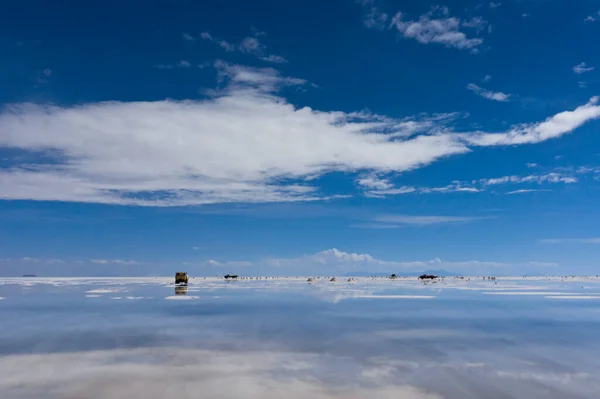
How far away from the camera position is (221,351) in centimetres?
1859

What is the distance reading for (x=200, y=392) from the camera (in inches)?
498

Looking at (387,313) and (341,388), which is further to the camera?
(387,313)

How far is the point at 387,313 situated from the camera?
33938 mm

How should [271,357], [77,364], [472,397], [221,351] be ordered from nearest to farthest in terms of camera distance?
1. [472,397]
2. [77,364]
3. [271,357]
4. [221,351]

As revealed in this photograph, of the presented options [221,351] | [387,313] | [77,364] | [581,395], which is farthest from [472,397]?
[387,313]

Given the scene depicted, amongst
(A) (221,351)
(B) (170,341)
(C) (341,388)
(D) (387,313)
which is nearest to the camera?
(C) (341,388)

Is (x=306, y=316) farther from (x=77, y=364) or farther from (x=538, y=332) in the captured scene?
(x=77, y=364)

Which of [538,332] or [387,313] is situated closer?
[538,332]

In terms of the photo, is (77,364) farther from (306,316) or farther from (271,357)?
(306,316)

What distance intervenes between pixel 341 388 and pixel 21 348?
14.1 m

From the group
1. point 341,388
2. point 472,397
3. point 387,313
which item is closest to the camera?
point 472,397

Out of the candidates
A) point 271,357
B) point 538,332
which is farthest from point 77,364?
point 538,332

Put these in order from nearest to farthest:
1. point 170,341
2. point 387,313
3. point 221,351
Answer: point 221,351, point 170,341, point 387,313

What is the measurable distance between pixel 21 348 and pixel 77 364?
4.97 m
